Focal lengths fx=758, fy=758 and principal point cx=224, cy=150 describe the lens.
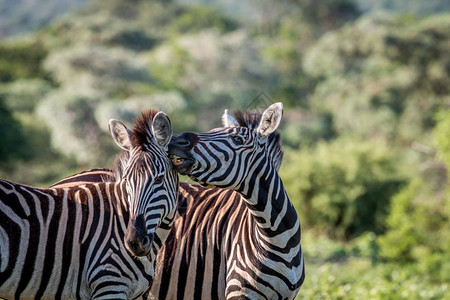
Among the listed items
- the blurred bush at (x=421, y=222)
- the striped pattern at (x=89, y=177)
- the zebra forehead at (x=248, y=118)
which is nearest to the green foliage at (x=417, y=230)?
the blurred bush at (x=421, y=222)

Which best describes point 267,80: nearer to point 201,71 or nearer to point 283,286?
point 201,71

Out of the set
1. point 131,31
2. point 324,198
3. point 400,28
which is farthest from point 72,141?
point 131,31

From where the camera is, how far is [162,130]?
5.52 metres

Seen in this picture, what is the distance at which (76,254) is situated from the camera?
17.9 ft

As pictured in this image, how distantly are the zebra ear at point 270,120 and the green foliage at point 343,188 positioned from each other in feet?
64.1

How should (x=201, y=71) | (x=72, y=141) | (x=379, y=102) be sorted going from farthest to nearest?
(x=201, y=71), (x=379, y=102), (x=72, y=141)

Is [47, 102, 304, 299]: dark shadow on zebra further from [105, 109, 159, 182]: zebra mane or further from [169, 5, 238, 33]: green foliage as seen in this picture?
[169, 5, 238, 33]: green foliage

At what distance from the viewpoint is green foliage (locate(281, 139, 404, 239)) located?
83.4ft

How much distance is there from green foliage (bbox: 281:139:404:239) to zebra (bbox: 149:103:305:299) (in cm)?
1899

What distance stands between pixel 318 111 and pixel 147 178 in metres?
49.7

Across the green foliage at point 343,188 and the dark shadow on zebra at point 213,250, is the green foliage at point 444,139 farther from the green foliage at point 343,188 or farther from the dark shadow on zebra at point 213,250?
the dark shadow on zebra at point 213,250

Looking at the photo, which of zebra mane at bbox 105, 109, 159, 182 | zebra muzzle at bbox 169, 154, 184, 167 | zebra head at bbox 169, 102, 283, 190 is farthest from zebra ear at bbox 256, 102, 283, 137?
zebra mane at bbox 105, 109, 159, 182

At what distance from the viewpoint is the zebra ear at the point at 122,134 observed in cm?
564

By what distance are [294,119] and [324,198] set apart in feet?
91.1
